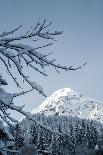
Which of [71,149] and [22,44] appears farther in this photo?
[71,149]

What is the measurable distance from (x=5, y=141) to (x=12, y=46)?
45.8 inches

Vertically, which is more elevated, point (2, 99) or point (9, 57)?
point (9, 57)

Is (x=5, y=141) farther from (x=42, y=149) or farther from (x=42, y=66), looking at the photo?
(x=42, y=149)

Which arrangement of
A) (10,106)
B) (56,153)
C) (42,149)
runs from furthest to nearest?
1. (56,153)
2. (42,149)
3. (10,106)

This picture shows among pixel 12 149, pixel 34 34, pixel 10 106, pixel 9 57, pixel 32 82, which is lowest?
pixel 12 149

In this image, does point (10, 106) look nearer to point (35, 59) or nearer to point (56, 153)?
point (35, 59)

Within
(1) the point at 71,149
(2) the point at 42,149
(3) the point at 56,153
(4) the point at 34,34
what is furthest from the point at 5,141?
(1) the point at 71,149

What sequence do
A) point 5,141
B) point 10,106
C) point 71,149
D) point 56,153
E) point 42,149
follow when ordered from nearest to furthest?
point 10,106 < point 5,141 < point 42,149 < point 56,153 < point 71,149

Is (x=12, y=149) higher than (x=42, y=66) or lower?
lower

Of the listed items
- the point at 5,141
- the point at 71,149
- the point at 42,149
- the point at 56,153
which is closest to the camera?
the point at 5,141

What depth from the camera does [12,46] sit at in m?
3.88

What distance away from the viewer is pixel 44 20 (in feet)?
12.8

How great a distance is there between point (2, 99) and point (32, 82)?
42 centimetres

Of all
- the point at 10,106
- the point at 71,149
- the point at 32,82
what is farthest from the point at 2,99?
the point at 71,149
